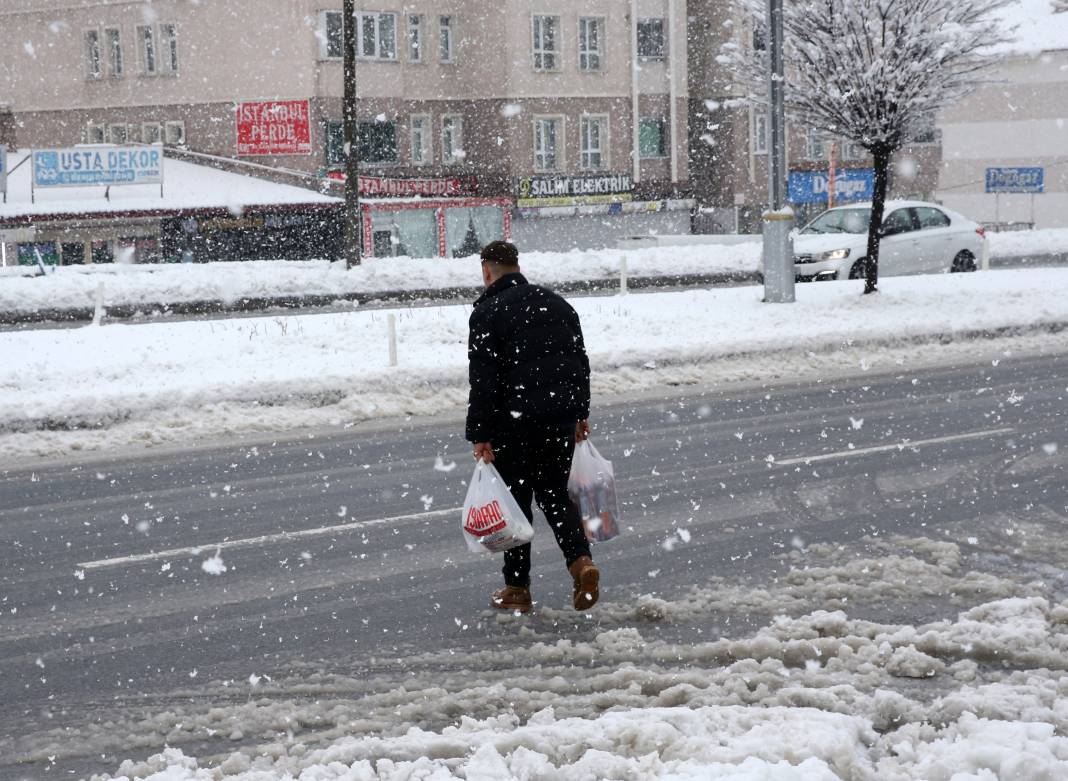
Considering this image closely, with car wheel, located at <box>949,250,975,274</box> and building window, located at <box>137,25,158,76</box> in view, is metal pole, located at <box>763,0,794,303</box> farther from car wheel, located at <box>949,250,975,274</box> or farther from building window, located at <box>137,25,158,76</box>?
building window, located at <box>137,25,158,76</box>

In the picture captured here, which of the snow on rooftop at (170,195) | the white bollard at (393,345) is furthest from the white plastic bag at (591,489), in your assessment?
the snow on rooftop at (170,195)

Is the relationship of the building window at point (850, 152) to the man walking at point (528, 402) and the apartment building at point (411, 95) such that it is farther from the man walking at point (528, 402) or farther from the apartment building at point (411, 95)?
the man walking at point (528, 402)

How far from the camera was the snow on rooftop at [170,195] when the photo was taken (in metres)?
38.0

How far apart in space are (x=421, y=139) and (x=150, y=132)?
27.7 ft

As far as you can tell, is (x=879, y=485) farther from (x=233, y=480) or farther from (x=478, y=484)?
(x=233, y=480)

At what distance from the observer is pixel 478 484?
6.89 metres

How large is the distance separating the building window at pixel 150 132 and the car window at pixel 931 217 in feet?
85.3

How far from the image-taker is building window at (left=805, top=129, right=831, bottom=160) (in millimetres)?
55062

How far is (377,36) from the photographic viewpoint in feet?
145

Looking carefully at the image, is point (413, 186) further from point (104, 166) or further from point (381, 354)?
point (381, 354)

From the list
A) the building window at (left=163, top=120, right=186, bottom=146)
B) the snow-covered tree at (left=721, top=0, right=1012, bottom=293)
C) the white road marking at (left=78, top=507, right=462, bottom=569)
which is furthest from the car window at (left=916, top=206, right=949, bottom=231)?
the building window at (left=163, top=120, right=186, bottom=146)

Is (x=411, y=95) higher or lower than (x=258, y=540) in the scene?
higher

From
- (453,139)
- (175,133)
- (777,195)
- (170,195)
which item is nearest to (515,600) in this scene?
(777,195)

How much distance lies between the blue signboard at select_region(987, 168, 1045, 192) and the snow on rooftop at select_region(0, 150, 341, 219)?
27933 mm
